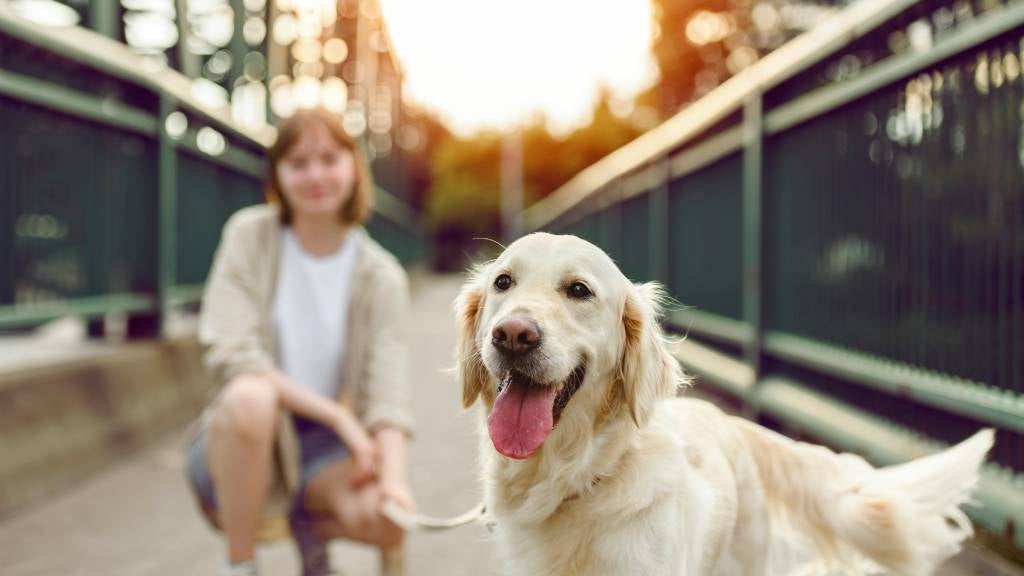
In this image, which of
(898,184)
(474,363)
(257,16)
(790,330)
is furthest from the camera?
(257,16)

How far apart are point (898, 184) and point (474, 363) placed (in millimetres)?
2274

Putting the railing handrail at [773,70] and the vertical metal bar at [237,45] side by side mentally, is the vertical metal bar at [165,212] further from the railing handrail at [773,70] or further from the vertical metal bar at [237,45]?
the railing handrail at [773,70]

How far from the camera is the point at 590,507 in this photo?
8.02 ft

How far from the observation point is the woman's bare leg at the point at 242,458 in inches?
128

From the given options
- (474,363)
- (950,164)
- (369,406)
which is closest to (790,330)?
(950,164)

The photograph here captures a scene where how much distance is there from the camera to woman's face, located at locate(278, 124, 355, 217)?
3.58m

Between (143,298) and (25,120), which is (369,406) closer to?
(25,120)

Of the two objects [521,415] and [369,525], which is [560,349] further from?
[369,525]

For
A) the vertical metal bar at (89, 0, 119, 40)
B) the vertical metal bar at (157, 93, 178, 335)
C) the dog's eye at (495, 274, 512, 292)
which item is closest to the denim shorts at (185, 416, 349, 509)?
the dog's eye at (495, 274, 512, 292)

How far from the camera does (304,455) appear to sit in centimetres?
359

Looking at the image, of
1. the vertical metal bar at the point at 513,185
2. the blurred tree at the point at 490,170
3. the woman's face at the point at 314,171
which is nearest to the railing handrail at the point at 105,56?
the woman's face at the point at 314,171

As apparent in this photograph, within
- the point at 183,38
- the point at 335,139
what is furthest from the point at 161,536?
the point at 183,38

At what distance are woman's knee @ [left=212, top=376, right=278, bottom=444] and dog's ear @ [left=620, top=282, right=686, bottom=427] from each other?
1.33 m

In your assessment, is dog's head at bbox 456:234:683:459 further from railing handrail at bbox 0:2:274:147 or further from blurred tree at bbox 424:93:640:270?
blurred tree at bbox 424:93:640:270
